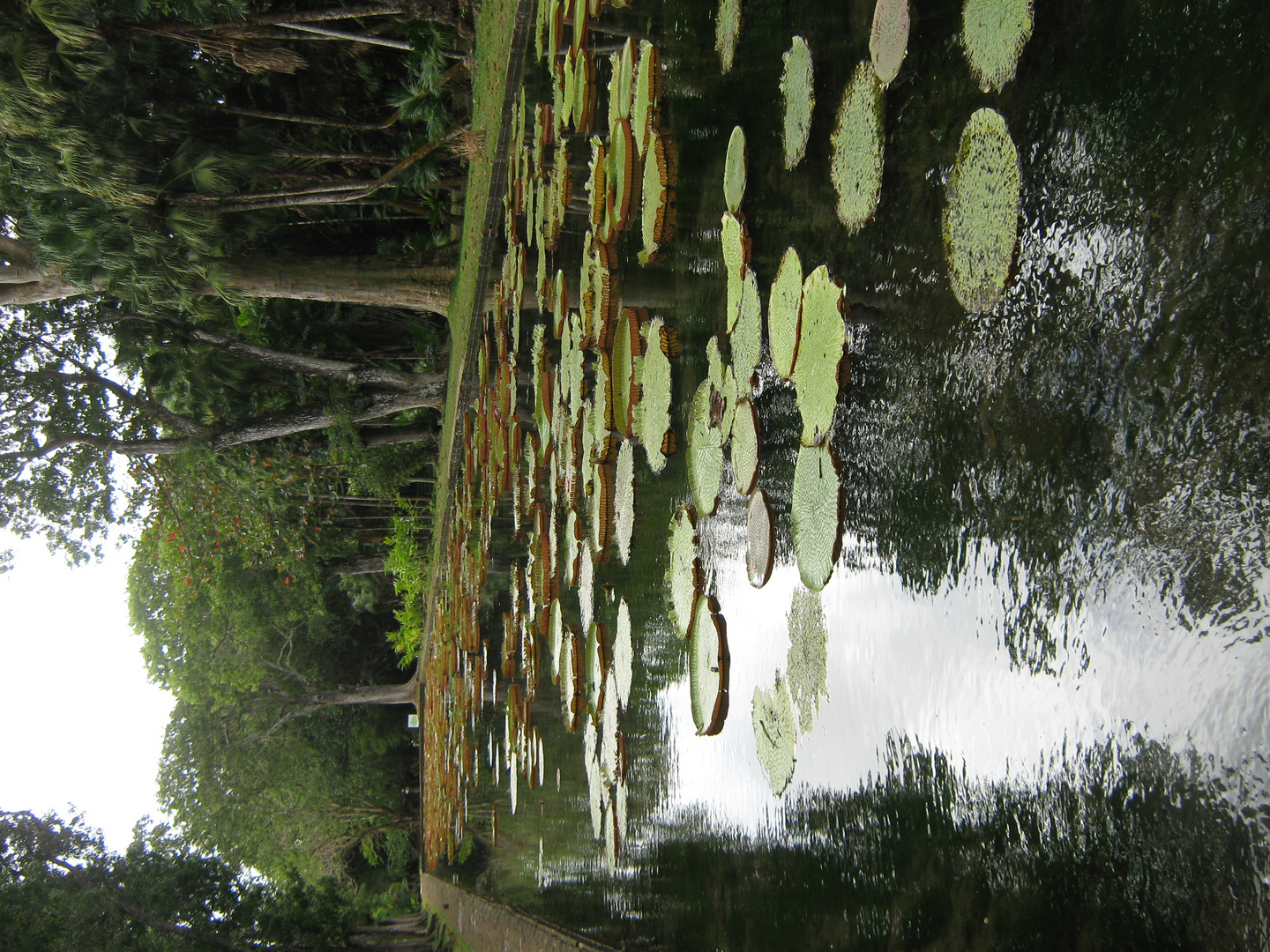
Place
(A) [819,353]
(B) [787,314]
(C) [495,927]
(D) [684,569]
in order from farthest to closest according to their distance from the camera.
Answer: (C) [495,927] → (D) [684,569] → (B) [787,314] → (A) [819,353]

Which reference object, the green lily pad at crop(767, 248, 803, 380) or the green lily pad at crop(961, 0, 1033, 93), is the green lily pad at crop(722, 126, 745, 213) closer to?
the green lily pad at crop(767, 248, 803, 380)

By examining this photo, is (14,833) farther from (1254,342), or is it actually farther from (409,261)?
(1254,342)

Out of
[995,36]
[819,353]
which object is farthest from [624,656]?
[995,36]

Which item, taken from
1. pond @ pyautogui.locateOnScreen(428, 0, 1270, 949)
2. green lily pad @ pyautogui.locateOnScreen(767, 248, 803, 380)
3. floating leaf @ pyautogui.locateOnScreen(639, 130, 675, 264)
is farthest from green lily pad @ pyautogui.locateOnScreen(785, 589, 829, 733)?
floating leaf @ pyautogui.locateOnScreen(639, 130, 675, 264)

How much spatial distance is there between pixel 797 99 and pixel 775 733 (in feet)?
3.50

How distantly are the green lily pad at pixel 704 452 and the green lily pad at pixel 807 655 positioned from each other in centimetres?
41

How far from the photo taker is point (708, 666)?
167 cm

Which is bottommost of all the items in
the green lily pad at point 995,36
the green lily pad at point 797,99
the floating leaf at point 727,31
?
the green lily pad at point 995,36

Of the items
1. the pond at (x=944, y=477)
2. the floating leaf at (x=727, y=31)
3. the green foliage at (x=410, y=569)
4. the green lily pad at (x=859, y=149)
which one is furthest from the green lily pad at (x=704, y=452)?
the green foliage at (x=410, y=569)

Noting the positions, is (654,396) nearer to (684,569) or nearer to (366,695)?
(684,569)

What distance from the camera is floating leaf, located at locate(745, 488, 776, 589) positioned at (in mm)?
1429

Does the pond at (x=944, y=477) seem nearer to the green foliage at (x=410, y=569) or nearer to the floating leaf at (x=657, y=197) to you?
the floating leaf at (x=657, y=197)

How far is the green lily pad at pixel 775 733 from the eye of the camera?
133cm

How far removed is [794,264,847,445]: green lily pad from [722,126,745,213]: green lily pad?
1.32ft
